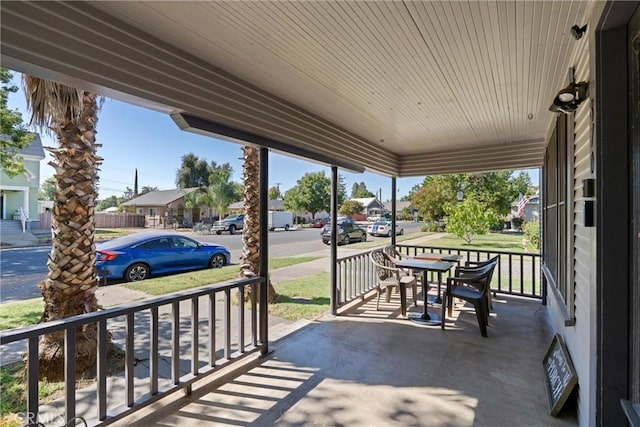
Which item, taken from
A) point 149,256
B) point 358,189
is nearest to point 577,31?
point 149,256

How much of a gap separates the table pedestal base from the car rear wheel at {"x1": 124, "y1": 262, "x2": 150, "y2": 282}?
6111 millimetres

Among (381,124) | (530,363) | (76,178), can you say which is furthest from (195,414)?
(381,124)

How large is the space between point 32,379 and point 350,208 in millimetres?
29762

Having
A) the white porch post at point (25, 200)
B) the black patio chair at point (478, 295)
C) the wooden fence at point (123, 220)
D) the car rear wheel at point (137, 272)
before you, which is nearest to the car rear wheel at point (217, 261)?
the car rear wheel at point (137, 272)

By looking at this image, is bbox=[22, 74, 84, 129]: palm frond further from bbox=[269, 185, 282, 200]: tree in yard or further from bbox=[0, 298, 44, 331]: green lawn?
bbox=[269, 185, 282, 200]: tree in yard

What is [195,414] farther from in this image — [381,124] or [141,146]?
[141,146]

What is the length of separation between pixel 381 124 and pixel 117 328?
4680 millimetres

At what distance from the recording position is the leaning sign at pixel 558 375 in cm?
219

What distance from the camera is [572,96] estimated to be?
6.50 ft

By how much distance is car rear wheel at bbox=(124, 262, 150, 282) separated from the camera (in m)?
6.93

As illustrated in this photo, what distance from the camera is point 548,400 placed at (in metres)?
2.40

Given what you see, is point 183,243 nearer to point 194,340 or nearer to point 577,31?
point 194,340

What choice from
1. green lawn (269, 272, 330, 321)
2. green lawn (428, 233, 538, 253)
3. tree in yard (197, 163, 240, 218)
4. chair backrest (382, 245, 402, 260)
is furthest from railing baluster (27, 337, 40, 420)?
tree in yard (197, 163, 240, 218)

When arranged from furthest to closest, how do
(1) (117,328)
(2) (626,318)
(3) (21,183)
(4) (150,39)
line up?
(3) (21,183) → (1) (117,328) → (4) (150,39) → (2) (626,318)
